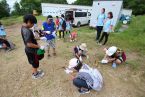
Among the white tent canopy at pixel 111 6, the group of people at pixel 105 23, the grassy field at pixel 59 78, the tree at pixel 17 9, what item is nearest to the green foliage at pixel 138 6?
the tree at pixel 17 9

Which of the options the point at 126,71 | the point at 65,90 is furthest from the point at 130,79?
the point at 65,90

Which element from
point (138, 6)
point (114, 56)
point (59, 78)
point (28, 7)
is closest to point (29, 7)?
point (28, 7)

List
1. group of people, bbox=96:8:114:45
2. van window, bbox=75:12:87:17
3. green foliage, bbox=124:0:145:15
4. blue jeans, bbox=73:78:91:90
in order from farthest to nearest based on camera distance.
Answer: green foliage, bbox=124:0:145:15
van window, bbox=75:12:87:17
group of people, bbox=96:8:114:45
blue jeans, bbox=73:78:91:90

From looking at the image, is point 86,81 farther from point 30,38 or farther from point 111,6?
point 111,6

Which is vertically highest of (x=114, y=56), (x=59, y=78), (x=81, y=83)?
(x=114, y=56)

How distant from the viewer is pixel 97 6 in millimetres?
11836

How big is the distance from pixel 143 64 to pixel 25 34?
14.2 ft

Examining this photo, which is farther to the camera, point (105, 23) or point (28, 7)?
point (28, 7)

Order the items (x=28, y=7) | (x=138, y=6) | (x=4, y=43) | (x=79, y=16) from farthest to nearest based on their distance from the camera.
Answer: (x=28, y=7) → (x=138, y=6) → (x=79, y=16) → (x=4, y=43)

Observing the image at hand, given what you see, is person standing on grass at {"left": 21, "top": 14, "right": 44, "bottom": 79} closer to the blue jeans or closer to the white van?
the blue jeans

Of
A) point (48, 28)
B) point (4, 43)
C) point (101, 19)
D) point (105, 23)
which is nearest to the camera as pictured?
point (48, 28)

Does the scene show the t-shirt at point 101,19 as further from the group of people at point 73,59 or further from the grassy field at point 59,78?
the group of people at point 73,59

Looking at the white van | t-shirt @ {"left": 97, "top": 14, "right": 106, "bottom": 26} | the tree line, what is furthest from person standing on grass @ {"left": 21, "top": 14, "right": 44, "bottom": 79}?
the tree line

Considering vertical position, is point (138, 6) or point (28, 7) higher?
point (138, 6)
